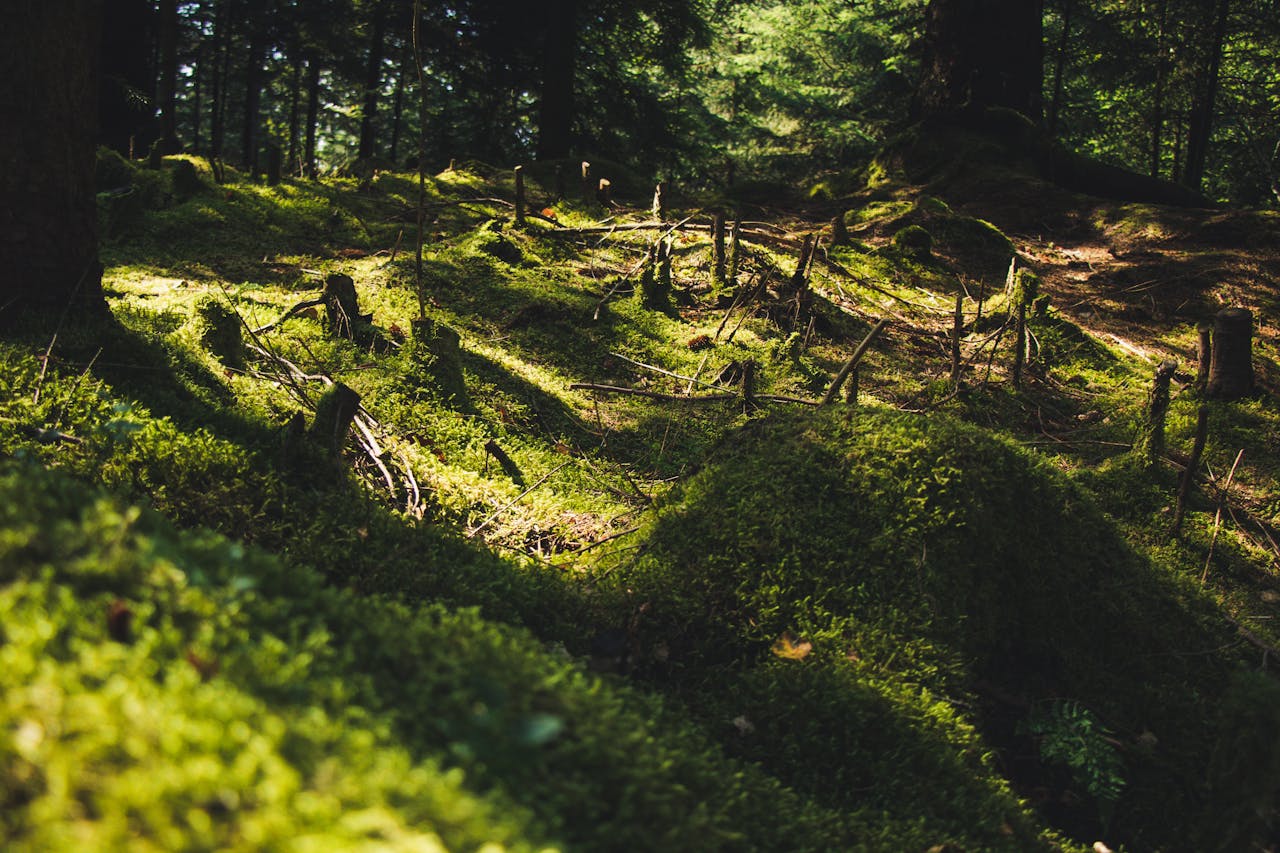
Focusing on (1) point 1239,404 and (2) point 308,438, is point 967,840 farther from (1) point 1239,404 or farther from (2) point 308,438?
(1) point 1239,404

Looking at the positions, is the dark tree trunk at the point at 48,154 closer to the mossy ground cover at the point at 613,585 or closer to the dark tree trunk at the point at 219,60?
the mossy ground cover at the point at 613,585

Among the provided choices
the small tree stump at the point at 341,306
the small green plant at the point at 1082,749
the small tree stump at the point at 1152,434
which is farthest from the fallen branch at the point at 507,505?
the small tree stump at the point at 1152,434

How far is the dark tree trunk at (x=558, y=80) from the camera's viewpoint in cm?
1305

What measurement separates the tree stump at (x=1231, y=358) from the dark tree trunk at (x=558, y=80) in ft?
34.3

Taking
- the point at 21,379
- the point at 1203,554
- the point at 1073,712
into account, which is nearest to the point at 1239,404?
the point at 1203,554

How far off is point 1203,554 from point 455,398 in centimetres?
460

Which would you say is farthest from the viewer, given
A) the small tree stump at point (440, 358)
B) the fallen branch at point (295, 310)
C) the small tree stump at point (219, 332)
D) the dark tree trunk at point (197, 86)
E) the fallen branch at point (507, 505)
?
the dark tree trunk at point (197, 86)

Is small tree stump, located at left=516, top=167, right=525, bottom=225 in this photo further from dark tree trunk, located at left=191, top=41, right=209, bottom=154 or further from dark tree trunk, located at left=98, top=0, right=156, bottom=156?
dark tree trunk, located at left=191, top=41, right=209, bottom=154

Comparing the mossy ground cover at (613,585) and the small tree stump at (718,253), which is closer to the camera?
the mossy ground cover at (613,585)

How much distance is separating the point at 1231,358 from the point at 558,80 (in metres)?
11.2

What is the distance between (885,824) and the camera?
7.08ft

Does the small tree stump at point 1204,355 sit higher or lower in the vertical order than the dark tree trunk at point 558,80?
lower

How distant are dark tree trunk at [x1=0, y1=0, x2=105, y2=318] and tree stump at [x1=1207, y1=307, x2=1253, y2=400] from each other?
7.36m

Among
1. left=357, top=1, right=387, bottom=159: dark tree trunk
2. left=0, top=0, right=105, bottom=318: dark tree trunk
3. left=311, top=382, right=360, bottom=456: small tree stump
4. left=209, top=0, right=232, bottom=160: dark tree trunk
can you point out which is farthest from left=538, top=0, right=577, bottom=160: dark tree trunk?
left=311, top=382, right=360, bottom=456: small tree stump
